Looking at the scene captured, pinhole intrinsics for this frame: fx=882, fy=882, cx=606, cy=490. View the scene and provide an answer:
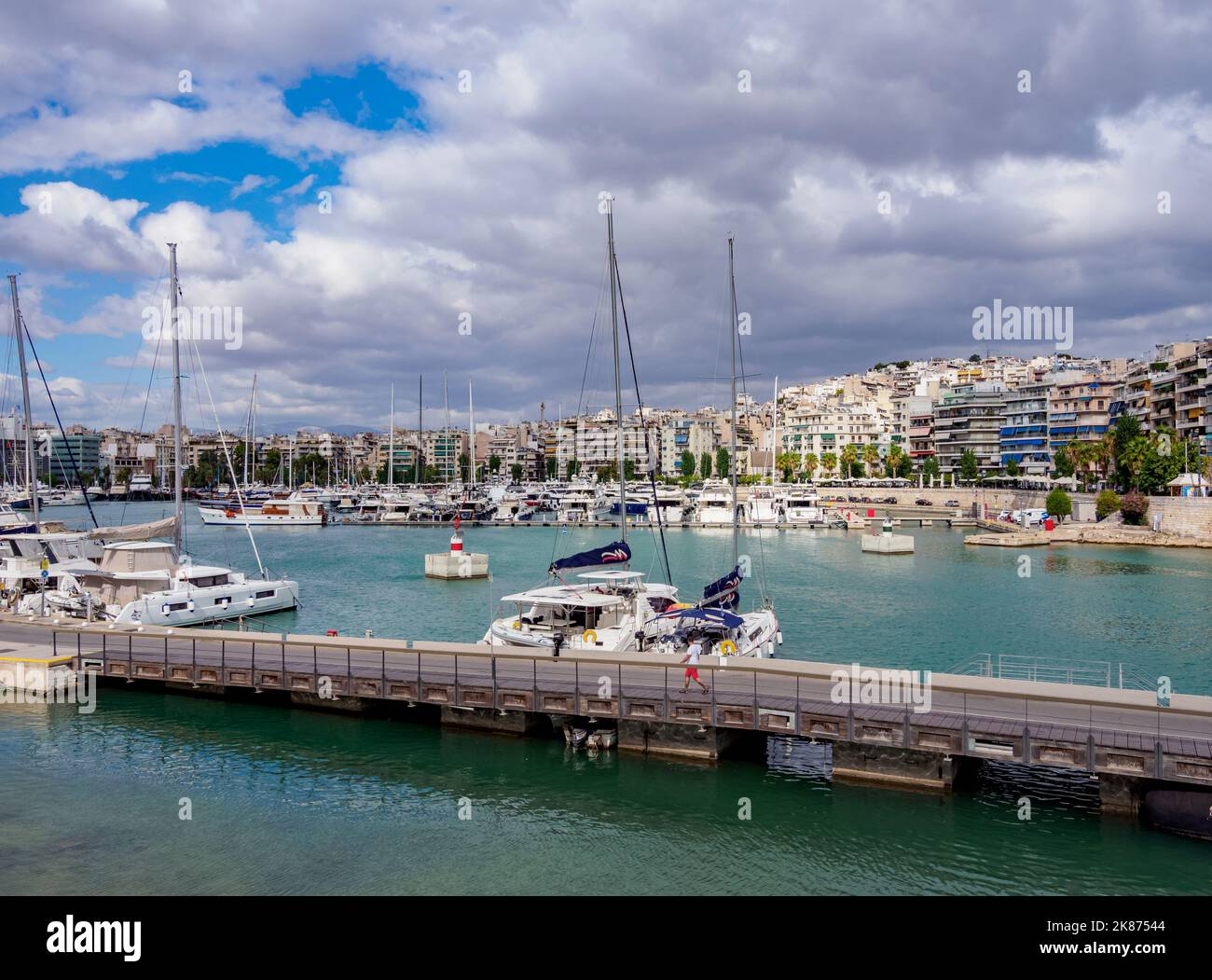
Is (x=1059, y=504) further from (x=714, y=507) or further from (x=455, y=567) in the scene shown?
(x=455, y=567)

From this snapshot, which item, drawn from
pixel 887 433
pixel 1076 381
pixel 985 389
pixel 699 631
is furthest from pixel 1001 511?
pixel 699 631

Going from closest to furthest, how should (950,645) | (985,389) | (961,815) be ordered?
(961,815)
(950,645)
(985,389)

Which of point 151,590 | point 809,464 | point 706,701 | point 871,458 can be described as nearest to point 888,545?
point 151,590

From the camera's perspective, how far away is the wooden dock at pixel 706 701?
1852cm

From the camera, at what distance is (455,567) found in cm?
6397

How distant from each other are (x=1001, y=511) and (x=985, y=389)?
2033 inches

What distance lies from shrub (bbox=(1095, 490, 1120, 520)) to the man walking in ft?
264

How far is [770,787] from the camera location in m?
20.8

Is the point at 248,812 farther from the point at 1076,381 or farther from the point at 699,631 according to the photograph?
the point at 1076,381

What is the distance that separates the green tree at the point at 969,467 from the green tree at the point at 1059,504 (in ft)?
146

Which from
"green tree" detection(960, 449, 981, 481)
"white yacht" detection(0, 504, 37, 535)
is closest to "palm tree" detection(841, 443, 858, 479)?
"green tree" detection(960, 449, 981, 481)

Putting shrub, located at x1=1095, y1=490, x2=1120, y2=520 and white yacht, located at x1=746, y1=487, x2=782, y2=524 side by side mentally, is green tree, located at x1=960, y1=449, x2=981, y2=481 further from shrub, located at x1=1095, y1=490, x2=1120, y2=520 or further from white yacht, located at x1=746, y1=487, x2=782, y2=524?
shrub, located at x1=1095, y1=490, x2=1120, y2=520

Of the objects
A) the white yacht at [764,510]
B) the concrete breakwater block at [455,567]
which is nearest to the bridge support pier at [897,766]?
the concrete breakwater block at [455,567]

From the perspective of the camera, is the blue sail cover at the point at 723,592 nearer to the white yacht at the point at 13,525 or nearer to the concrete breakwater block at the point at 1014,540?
the white yacht at the point at 13,525
